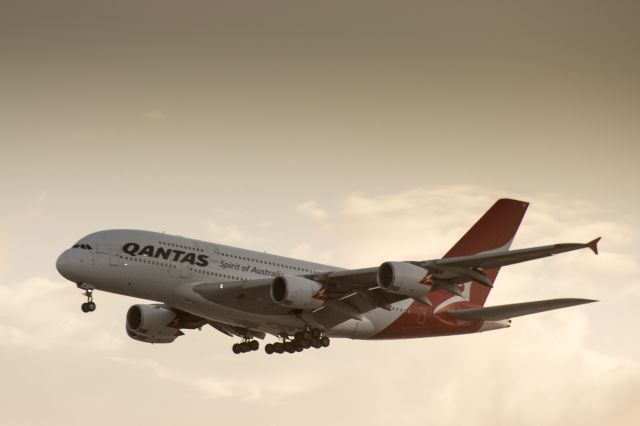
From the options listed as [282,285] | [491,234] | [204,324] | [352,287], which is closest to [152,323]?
[204,324]

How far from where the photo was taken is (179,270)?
50.2m

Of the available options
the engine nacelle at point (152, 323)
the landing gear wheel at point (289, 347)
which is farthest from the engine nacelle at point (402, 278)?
the engine nacelle at point (152, 323)

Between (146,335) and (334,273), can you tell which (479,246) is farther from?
(146,335)

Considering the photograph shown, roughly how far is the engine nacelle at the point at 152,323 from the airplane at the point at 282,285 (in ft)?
9.82

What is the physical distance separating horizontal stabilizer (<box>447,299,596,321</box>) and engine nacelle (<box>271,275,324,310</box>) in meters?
8.50

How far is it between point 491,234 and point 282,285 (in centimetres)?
1538

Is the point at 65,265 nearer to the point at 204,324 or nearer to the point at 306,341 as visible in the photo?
the point at 204,324

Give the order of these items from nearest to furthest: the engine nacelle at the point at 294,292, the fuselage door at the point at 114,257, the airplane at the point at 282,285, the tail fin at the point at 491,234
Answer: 1. the airplane at the point at 282,285
2. the engine nacelle at the point at 294,292
3. the fuselage door at the point at 114,257
4. the tail fin at the point at 491,234

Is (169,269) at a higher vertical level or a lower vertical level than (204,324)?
higher

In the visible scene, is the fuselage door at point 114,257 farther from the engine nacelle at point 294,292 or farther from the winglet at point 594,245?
the winglet at point 594,245

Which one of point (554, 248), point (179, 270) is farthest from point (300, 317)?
point (554, 248)

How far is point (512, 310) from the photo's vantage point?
52.5 m

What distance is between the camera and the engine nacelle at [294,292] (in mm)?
49188

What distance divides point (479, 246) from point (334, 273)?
12.6 m
